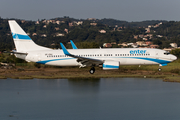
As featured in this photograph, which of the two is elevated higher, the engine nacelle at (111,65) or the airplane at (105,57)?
the airplane at (105,57)

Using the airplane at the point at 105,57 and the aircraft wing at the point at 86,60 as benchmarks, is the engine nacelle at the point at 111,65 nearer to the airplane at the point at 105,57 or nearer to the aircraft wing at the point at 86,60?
the airplane at the point at 105,57

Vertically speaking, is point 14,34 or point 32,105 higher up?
point 14,34

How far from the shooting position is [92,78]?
1868 inches

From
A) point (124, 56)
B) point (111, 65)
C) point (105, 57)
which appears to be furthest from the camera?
point (105, 57)

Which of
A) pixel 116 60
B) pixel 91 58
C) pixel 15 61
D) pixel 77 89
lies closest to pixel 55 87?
pixel 77 89

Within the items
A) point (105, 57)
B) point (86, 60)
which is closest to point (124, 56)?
point (105, 57)

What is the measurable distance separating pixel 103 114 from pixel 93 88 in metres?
12.4

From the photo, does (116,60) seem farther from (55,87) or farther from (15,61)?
(15,61)

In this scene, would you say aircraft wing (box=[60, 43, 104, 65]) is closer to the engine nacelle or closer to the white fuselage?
the white fuselage

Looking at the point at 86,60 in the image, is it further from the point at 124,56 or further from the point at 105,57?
the point at 124,56

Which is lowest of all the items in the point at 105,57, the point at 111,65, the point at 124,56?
the point at 111,65

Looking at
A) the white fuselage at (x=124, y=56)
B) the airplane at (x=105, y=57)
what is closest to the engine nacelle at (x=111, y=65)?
the airplane at (x=105, y=57)

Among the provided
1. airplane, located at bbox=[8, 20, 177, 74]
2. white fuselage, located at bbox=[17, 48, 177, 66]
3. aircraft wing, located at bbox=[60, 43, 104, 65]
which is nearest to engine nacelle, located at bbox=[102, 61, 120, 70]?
airplane, located at bbox=[8, 20, 177, 74]

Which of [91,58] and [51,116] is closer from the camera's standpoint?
[51,116]
